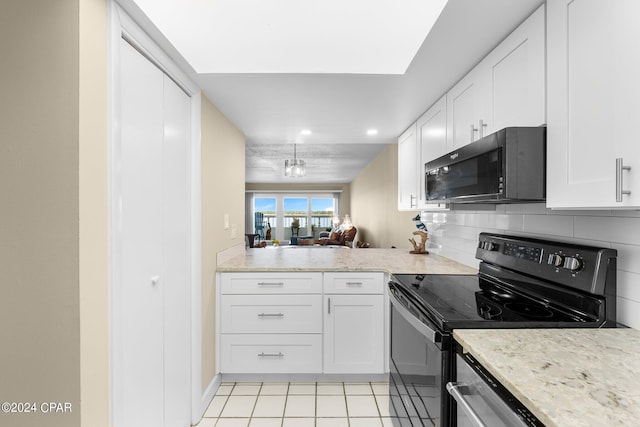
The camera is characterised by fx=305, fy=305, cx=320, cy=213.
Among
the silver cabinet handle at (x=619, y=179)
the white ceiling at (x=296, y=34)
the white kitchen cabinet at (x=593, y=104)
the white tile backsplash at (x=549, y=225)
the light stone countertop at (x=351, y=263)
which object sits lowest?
the light stone countertop at (x=351, y=263)

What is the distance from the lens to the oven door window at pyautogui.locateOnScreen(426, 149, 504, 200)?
3.99 feet

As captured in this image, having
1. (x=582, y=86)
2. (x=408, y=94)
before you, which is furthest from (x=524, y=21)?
(x=408, y=94)

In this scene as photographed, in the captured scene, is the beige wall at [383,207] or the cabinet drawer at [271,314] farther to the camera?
the beige wall at [383,207]

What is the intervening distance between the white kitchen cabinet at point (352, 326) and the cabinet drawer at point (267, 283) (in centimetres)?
17

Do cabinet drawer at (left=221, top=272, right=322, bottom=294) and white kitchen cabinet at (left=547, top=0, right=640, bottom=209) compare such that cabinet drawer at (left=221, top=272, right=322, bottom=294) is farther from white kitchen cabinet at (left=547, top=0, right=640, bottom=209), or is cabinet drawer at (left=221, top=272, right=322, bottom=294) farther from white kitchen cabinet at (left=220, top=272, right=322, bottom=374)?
white kitchen cabinet at (left=547, top=0, right=640, bottom=209)

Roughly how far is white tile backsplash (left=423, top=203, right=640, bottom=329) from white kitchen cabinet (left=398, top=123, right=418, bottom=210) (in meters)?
0.54

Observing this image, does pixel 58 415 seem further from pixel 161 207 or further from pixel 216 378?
pixel 216 378

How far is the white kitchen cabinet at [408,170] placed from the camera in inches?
102

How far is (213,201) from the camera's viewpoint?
220cm

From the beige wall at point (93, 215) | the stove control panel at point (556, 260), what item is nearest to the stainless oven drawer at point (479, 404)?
the stove control panel at point (556, 260)

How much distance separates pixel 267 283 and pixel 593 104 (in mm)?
2005

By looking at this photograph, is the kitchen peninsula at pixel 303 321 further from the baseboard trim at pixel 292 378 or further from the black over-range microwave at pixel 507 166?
the black over-range microwave at pixel 507 166

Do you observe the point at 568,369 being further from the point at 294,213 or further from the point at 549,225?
the point at 294,213

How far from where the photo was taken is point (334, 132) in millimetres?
2922
